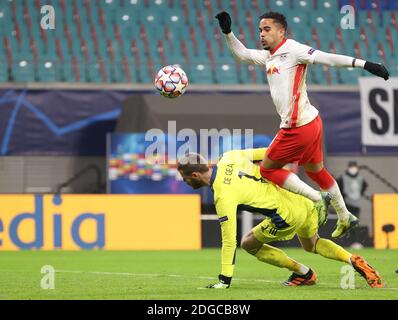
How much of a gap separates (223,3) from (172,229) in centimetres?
A: 720

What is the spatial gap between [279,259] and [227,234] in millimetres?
764

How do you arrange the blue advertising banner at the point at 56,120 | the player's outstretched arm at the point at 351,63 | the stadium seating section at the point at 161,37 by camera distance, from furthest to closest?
the stadium seating section at the point at 161,37, the blue advertising banner at the point at 56,120, the player's outstretched arm at the point at 351,63

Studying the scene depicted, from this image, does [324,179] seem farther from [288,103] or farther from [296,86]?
[296,86]

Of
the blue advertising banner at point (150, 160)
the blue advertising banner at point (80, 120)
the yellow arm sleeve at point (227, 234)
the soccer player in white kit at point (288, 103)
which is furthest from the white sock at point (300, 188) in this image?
the blue advertising banner at point (80, 120)

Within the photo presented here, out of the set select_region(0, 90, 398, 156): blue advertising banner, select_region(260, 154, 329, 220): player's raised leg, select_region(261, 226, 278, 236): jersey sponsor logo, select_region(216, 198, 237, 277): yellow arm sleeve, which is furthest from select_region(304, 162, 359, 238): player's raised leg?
select_region(0, 90, 398, 156): blue advertising banner

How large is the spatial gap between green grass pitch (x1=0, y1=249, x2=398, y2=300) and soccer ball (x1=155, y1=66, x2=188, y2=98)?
189cm

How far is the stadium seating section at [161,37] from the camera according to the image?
20.7m

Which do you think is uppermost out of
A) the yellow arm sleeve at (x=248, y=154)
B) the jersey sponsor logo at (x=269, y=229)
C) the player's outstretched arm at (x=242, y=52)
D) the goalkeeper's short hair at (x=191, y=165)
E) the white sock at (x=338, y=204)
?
the player's outstretched arm at (x=242, y=52)

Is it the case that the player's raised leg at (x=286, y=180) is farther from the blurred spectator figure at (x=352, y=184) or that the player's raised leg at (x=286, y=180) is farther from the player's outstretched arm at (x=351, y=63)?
the blurred spectator figure at (x=352, y=184)

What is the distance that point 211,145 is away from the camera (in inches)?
755

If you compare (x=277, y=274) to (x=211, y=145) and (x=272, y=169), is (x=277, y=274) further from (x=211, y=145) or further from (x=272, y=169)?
(x=211, y=145)

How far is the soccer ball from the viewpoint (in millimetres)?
10430

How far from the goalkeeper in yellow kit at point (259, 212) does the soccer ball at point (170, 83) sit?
4.19 ft
